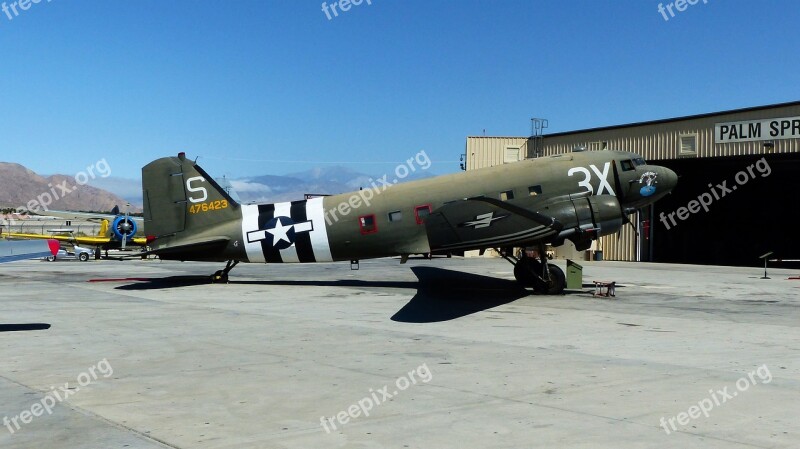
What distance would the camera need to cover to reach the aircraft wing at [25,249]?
50.9ft

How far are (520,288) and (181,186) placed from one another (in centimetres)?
1510

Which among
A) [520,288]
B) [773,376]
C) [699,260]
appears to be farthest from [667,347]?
[699,260]

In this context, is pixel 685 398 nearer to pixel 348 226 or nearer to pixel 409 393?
pixel 409 393

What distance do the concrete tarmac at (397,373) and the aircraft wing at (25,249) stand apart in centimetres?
191

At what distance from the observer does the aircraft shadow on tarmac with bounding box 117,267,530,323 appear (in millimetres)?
21172

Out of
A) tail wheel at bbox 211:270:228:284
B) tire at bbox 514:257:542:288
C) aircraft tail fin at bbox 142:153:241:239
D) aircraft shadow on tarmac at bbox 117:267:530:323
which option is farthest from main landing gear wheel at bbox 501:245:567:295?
tail wheel at bbox 211:270:228:284

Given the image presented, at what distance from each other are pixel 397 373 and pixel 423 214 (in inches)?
594

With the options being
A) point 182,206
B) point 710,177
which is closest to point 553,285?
point 182,206

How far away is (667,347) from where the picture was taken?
14.8 meters

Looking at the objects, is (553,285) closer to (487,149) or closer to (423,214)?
(423,214)

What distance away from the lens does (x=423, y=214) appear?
88.2 ft

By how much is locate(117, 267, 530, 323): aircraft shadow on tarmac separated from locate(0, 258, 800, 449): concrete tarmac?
0.83 feet

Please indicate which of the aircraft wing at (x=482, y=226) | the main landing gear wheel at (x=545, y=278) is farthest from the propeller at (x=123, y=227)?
the aircraft wing at (x=482, y=226)

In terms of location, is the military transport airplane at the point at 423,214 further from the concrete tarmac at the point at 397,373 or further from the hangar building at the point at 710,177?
the hangar building at the point at 710,177
